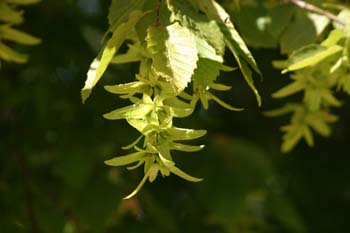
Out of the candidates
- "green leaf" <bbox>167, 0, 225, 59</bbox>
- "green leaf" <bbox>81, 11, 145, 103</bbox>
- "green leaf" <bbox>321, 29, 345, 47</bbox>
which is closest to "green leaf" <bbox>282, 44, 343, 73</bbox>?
"green leaf" <bbox>321, 29, 345, 47</bbox>

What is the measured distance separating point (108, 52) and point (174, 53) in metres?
0.15

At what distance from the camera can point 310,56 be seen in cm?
146

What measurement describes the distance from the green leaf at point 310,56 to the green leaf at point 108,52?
0.28 metres

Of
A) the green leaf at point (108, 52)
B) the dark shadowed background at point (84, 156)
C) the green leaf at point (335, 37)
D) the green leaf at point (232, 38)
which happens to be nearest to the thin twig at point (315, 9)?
the green leaf at point (335, 37)

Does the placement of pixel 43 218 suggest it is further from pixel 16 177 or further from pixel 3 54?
pixel 3 54

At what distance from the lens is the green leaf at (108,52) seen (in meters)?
1.32

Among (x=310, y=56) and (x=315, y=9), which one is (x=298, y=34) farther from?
(x=310, y=56)

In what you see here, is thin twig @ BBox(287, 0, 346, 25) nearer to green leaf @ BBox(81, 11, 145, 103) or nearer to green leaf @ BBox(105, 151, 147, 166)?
green leaf @ BBox(81, 11, 145, 103)

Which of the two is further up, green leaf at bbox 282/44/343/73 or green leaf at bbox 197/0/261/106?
green leaf at bbox 197/0/261/106

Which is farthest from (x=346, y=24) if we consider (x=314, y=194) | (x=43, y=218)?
(x=314, y=194)

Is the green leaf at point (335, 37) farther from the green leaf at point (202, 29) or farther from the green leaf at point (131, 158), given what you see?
the green leaf at point (131, 158)

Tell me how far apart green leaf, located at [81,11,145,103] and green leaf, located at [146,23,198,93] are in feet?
0.25

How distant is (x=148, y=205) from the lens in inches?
99.2

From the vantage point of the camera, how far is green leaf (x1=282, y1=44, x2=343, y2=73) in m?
1.43
